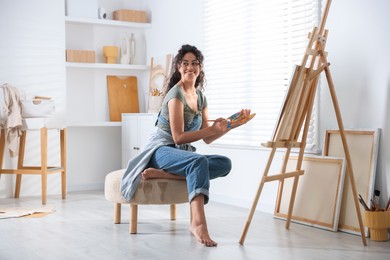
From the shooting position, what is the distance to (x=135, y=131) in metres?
5.93

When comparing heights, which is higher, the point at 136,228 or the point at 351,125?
the point at 351,125

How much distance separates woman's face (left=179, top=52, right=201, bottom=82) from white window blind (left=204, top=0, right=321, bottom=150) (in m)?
0.77

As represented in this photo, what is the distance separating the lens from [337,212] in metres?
3.81

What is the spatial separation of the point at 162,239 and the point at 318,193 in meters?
1.16

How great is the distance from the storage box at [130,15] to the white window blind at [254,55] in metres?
1.17

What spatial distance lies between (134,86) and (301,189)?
2.85 metres

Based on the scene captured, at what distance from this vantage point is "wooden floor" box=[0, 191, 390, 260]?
3191 mm

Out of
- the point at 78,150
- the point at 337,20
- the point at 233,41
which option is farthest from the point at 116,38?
the point at 337,20

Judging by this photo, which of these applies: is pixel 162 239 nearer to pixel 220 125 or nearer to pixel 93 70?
pixel 220 125

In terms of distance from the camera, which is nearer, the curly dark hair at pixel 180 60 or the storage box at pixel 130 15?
the curly dark hair at pixel 180 60

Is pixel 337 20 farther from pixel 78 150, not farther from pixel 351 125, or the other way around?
pixel 78 150

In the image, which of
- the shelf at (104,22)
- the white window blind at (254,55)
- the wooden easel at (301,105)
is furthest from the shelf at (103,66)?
the wooden easel at (301,105)

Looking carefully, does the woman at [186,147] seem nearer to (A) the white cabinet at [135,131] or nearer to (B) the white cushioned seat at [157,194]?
(B) the white cushioned seat at [157,194]

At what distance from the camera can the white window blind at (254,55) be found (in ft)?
14.3
